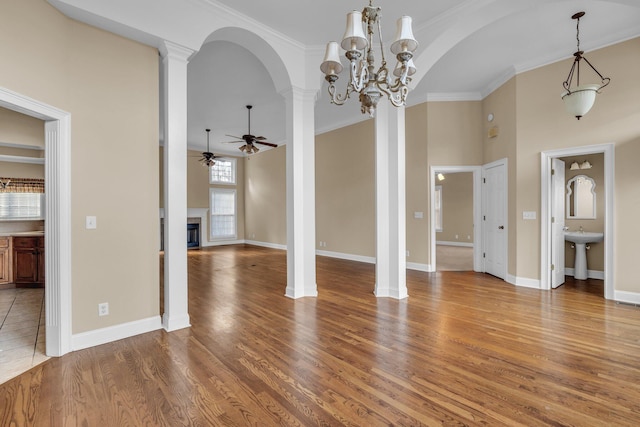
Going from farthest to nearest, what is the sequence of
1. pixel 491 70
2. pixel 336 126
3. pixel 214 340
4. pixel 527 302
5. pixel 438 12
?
pixel 336 126 < pixel 491 70 < pixel 527 302 < pixel 438 12 < pixel 214 340

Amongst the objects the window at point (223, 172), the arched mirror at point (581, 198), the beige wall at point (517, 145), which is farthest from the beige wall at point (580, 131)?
the window at point (223, 172)

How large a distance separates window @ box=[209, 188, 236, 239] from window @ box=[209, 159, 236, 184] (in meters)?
0.33

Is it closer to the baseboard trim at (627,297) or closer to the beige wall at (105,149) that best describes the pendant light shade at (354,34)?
the beige wall at (105,149)

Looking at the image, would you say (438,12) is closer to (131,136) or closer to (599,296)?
(131,136)

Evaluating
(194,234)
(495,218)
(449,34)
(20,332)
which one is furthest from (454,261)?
(194,234)

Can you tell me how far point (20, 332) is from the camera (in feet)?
10.3

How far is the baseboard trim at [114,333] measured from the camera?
2.75m

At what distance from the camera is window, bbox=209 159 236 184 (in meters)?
10.7

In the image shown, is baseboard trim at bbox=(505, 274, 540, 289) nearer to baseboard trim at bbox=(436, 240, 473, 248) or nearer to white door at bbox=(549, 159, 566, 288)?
white door at bbox=(549, 159, 566, 288)

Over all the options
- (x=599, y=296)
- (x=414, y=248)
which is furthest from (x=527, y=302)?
(x=414, y=248)

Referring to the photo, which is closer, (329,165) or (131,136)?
(131,136)

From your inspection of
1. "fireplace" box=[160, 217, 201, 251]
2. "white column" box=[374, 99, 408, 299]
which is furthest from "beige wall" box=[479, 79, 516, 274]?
"fireplace" box=[160, 217, 201, 251]

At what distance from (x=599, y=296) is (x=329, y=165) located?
228 inches

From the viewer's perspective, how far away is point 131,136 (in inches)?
119
